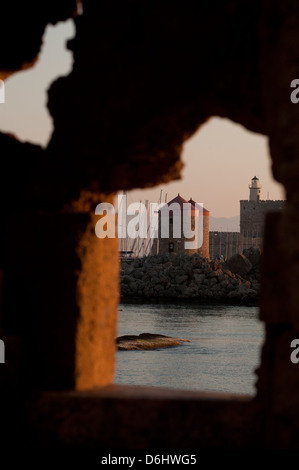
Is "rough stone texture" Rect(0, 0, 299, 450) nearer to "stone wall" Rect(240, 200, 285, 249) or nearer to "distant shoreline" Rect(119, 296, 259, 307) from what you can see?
"distant shoreline" Rect(119, 296, 259, 307)

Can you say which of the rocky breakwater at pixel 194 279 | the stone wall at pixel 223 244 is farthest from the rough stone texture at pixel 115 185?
the stone wall at pixel 223 244

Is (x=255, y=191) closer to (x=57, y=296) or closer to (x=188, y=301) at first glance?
(x=188, y=301)

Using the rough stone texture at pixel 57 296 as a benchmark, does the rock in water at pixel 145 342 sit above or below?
below

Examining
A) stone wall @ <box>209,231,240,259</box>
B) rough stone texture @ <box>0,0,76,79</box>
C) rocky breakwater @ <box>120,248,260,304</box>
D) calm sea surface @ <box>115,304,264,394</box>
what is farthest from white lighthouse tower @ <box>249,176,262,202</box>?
rough stone texture @ <box>0,0,76,79</box>

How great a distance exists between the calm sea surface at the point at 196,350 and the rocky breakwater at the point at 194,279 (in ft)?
6.71

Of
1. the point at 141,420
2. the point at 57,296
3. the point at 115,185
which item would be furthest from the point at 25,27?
the point at 141,420

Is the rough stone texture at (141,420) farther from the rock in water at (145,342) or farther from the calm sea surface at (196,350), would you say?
the rock in water at (145,342)

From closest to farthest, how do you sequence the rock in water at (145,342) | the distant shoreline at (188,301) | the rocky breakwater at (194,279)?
the rock in water at (145,342), the distant shoreline at (188,301), the rocky breakwater at (194,279)

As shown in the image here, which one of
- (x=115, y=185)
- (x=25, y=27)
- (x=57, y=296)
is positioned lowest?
(x=57, y=296)

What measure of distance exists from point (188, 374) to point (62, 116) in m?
23.2

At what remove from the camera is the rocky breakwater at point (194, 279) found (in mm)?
55562

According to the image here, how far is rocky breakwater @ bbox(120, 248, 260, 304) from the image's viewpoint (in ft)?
182

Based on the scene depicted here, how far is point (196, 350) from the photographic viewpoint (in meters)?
32.3

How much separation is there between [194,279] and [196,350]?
23808mm
